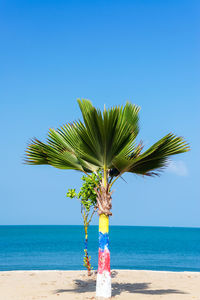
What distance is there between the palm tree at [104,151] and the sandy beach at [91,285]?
1.51m

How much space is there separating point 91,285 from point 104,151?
5.11m

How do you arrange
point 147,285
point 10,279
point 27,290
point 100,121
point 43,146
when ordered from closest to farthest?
point 100,121 → point 43,146 → point 27,290 → point 147,285 → point 10,279

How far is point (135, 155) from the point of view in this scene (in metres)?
9.79

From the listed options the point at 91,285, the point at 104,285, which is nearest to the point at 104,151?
the point at 104,285

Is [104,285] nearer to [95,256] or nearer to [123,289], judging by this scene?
[123,289]

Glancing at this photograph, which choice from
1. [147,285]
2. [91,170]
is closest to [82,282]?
[147,285]

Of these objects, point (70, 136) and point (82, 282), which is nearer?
point (70, 136)

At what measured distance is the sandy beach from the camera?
1019cm

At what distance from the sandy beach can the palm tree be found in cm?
151

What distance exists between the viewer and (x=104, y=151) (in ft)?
31.0

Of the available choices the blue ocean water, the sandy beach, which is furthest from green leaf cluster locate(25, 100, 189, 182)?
the blue ocean water

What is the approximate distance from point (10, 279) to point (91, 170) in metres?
6.23

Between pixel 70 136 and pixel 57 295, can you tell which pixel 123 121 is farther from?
pixel 57 295

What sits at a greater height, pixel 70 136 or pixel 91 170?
pixel 70 136
